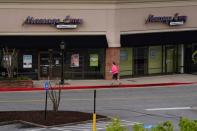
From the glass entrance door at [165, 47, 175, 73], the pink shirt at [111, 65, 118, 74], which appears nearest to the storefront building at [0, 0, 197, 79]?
the glass entrance door at [165, 47, 175, 73]

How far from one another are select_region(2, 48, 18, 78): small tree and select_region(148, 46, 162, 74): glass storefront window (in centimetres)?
998

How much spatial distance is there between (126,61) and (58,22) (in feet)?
19.0

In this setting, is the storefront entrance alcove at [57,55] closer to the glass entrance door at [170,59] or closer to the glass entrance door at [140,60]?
the glass entrance door at [140,60]

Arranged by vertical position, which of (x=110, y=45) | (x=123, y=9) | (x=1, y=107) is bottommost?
(x=1, y=107)

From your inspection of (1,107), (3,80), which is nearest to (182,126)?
(1,107)

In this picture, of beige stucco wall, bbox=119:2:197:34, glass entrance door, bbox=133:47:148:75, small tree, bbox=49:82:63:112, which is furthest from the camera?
glass entrance door, bbox=133:47:148:75

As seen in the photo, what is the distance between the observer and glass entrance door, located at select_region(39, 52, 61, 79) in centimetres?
3991

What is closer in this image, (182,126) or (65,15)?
(182,126)

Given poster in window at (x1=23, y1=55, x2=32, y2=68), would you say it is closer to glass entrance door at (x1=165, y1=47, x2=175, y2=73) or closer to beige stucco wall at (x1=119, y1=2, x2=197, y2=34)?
beige stucco wall at (x1=119, y1=2, x2=197, y2=34)

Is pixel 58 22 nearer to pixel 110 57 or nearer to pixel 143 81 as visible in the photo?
pixel 110 57

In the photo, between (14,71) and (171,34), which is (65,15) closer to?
(14,71)

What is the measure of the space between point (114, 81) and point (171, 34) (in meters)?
6.66

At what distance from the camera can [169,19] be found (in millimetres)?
41844

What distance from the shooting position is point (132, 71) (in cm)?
4178
